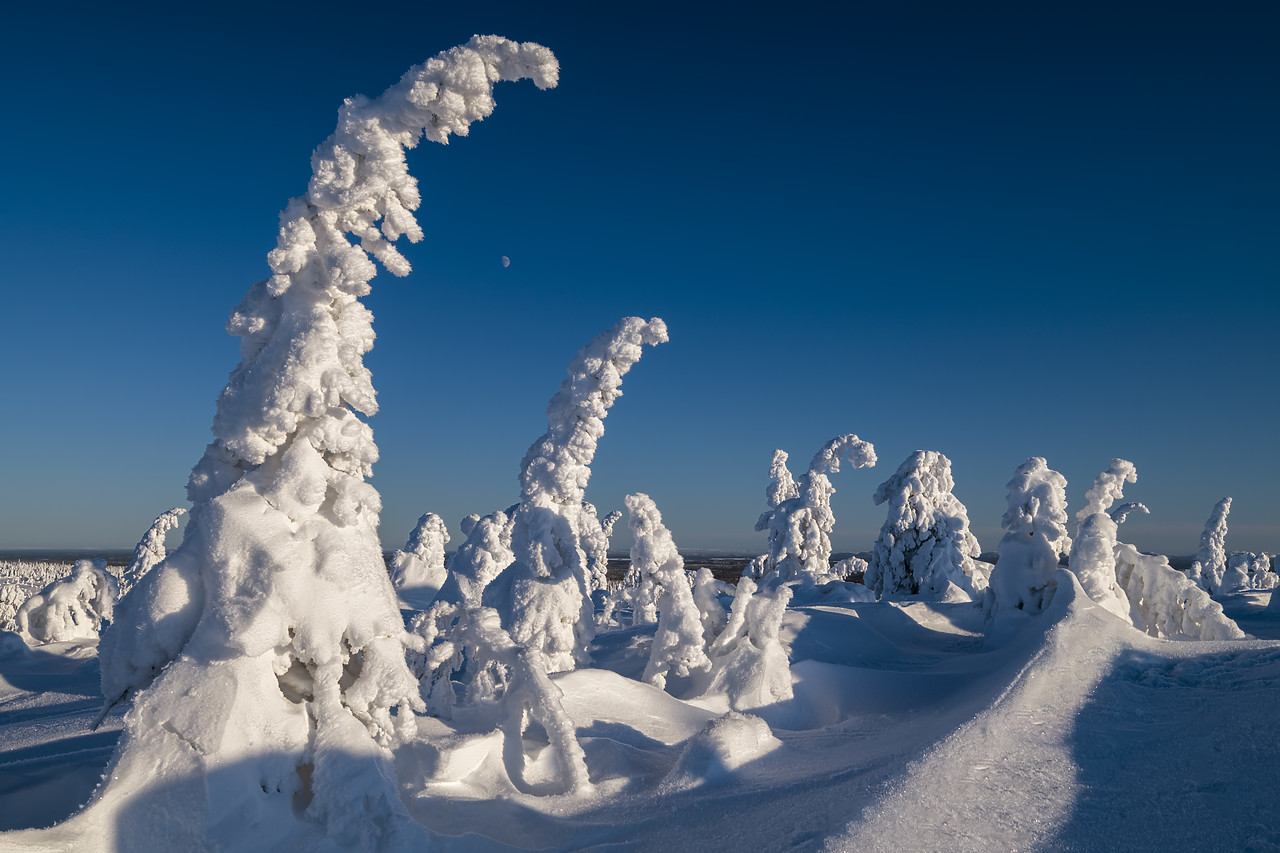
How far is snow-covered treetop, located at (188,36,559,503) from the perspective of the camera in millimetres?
5668

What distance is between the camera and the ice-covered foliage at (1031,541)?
42.4ft

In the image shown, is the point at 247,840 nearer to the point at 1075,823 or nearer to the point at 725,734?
the point at 725,734

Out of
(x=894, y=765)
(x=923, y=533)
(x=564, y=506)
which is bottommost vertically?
(x=894, y=765)

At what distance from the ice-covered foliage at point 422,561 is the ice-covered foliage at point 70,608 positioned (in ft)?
32.0

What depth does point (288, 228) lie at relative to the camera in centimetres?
585

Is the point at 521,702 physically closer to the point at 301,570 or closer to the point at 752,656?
the point at 301,570

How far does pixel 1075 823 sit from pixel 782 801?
1973 millimetres

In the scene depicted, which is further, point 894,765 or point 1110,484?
point 1110,484

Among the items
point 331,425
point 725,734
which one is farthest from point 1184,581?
point 331,425

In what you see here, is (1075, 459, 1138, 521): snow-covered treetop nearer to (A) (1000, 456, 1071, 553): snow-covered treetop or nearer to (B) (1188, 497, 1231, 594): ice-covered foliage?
(A) (1000, 456, 1071, 553): snow-covered treetop

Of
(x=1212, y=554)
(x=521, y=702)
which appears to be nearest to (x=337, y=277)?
(x=521, y=702)

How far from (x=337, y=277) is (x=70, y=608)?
67.1 ft

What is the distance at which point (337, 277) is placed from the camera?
19.1 feet

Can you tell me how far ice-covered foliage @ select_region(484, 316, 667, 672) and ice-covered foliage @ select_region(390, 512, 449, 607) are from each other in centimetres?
1701
